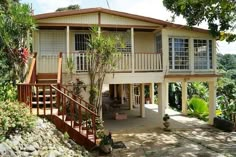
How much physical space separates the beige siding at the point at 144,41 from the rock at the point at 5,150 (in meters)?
11.3

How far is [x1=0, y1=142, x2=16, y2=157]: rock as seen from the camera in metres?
Result: 7.89

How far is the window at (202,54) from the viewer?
Answer: 1745cm

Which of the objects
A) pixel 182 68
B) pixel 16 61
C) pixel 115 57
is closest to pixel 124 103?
pixel 182 68

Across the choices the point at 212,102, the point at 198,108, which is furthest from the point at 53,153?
the point at 198,108

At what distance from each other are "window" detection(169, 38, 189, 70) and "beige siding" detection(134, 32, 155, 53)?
5.62 ft

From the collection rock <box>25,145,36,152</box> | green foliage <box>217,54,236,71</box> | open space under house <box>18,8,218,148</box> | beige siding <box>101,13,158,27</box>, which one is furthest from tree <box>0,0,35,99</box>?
green foliage <box>217,54,236,71</box>

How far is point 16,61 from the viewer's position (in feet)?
42.9

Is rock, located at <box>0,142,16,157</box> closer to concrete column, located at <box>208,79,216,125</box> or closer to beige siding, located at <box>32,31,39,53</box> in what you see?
beige siding, located at <box>32,31,39,53</box>

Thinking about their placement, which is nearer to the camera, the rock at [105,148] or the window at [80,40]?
the rock at [105,148]

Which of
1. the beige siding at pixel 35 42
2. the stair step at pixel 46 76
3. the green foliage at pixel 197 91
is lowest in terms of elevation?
the green foliage at pixel 197 91

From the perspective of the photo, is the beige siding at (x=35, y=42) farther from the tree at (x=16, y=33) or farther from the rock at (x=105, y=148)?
the rock at (x=105, y=148)

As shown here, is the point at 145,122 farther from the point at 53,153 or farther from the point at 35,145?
the point at 35,145

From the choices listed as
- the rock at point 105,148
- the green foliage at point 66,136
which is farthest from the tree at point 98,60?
the green foliage at point 66,136

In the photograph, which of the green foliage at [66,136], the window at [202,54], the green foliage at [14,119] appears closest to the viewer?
the green foliage at [14,119]
